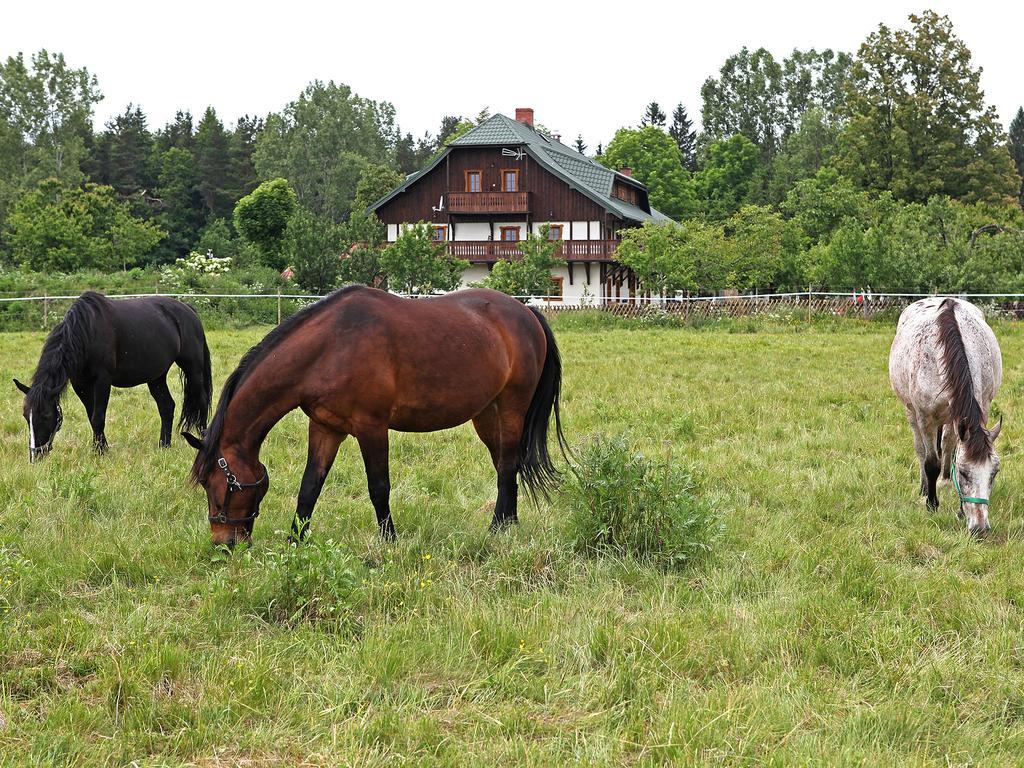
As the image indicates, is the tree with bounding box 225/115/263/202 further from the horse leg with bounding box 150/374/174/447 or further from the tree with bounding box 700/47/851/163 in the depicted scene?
the horse leg with bounding box 150/374/174/447

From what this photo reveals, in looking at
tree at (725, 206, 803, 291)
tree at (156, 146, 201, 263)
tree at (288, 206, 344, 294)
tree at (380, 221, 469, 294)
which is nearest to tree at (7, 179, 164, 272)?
tree at (156, 146, 201, 263)

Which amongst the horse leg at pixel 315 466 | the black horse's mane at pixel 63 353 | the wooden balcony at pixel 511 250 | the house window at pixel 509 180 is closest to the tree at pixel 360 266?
the wooden balcony at pixel 511 250

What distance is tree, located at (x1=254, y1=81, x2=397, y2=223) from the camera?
63.5 meters

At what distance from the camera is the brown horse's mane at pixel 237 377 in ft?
17.0

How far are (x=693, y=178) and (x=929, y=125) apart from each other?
65.8ft

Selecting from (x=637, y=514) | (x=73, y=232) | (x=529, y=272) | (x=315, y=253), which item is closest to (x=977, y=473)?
(x=637, y=514)

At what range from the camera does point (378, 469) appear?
217 inches

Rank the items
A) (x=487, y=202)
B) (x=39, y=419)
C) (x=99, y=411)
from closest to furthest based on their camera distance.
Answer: (x=39, y=419) → (x=99, y=411) → (x=487, y=202)

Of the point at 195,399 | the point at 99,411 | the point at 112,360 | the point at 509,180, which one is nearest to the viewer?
the point at 99,411

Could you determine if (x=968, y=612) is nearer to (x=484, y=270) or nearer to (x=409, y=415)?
(x=409, y=415)

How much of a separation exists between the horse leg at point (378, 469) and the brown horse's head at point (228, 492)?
2.05 ft

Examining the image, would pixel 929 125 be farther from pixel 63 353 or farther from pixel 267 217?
pixel 63 353

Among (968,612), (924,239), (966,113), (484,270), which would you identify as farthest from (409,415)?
(966,113)

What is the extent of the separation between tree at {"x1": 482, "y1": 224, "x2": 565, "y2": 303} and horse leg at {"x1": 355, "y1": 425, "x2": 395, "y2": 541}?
25614 millimetres
